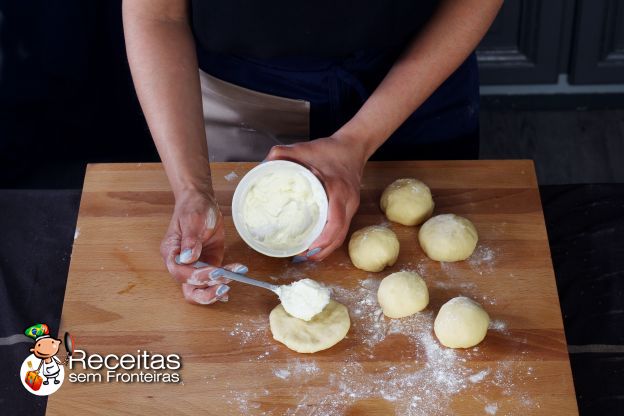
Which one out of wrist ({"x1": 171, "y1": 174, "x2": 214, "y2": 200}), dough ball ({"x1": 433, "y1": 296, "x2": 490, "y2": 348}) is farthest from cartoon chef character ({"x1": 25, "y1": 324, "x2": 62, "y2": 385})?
dough ball ({"x1": 433, "y1": 296, "x2": 490, "y2": 348})

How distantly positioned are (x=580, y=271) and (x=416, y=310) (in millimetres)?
485

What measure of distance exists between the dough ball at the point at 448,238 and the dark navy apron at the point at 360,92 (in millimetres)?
344

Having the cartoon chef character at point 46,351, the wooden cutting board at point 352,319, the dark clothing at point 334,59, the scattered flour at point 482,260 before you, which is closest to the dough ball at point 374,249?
the wooden cutting board at point 352,319

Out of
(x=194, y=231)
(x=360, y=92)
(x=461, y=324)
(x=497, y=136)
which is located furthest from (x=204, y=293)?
(x=497, y=136)

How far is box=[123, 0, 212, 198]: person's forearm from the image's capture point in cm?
152

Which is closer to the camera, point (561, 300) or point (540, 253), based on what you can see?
point (540, 253)

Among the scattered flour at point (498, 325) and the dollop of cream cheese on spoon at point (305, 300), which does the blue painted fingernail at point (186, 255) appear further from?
the scattered flour at point (498, 325)

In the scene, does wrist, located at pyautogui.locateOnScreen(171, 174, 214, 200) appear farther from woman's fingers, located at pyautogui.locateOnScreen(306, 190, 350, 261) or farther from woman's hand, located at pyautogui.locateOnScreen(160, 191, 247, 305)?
woman's fingers, located at pyautogui.locateOnScreen(306, 190, 350, 261)

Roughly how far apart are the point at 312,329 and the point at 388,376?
0.16m

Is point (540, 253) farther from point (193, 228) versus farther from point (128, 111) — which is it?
point (128, 111)

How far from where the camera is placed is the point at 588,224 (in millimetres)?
1754

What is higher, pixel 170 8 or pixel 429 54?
pixel 170 8

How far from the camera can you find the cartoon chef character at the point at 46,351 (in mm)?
1376

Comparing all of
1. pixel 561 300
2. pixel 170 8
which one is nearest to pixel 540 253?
pixel 561 300
